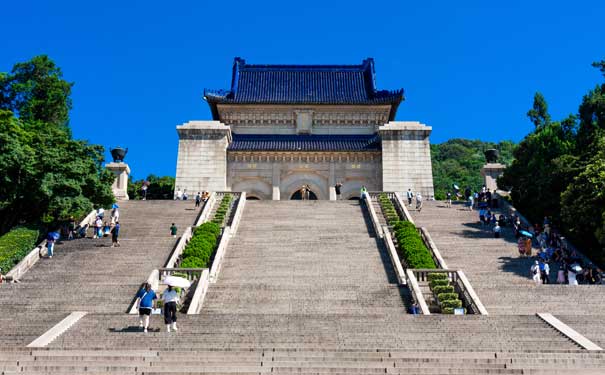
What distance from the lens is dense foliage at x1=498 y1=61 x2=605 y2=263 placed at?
24.0 m

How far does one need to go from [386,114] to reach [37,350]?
134 ft

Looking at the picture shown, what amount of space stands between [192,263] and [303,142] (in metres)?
26.6

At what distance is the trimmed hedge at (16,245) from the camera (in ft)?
73.6

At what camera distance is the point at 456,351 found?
12828mm

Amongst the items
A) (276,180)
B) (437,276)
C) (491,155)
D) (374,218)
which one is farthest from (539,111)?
(437,276)

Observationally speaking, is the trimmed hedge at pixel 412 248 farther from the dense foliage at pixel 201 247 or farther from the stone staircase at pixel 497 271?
the dense foliage at pixel 201 247

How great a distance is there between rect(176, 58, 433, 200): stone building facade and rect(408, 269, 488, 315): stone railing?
23.6m

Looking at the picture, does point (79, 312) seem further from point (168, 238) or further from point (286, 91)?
point (286, 91)

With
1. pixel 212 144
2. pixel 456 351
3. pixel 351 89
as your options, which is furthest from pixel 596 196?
pixel 351 89

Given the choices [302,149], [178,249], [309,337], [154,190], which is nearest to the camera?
[309,337]

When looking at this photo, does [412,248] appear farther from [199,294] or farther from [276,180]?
[276,180]

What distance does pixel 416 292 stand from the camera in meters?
18.2

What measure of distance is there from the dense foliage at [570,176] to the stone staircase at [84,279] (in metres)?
16.0

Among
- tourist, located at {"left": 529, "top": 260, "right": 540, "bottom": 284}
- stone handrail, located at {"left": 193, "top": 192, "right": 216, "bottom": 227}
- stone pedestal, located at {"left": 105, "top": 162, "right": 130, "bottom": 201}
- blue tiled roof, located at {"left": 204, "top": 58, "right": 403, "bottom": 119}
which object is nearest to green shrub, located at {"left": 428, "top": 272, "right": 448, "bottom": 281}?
tourist, located at {"left": 529, "top": 260, "right": 540, "bottom": 284}
